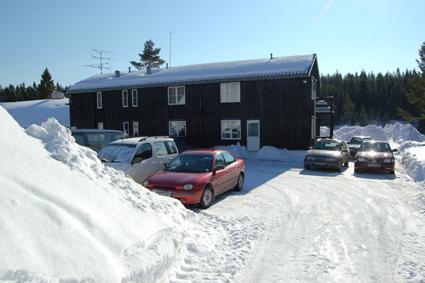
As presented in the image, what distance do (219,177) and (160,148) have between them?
274 centimetres

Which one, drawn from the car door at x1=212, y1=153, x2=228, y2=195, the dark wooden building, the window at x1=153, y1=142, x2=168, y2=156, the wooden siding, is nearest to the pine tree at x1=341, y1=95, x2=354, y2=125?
the dark wooden building

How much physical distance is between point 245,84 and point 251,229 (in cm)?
1926

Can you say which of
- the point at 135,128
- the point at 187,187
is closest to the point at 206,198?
the point at 187,187

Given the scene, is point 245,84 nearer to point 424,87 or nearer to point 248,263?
point 248,263

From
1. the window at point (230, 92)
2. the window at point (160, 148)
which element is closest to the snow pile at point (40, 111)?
the window at point (230, 92)

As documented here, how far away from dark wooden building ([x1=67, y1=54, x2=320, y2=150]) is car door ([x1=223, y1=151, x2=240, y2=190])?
13.2m

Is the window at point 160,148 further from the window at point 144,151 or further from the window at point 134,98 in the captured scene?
the window at point 134,98

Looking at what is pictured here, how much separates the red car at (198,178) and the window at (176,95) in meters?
16.8

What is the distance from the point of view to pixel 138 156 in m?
11.6

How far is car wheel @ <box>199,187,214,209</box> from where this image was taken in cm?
973

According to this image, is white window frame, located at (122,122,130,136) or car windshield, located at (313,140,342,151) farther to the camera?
white window frame, located at (122,122,130,136)

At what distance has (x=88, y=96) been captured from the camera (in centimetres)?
3362

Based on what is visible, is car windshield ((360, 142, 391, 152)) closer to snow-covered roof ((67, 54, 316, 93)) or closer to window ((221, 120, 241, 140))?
snow-covered roof ((67, 54, 316, 93))

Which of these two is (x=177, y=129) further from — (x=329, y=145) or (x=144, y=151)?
(x=144, y=151)
